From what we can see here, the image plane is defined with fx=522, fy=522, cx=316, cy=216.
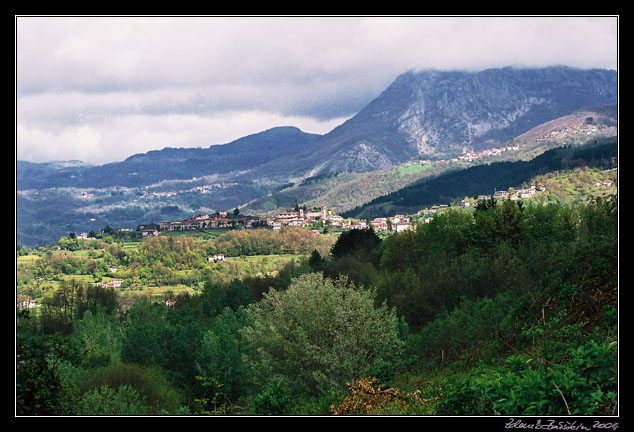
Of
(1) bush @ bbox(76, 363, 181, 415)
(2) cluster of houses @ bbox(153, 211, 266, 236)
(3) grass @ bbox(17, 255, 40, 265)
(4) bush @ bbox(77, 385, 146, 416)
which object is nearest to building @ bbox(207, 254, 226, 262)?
(2) cluster of houses @ bbox(153, 211, 266, 236)

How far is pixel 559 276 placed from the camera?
1099 cm

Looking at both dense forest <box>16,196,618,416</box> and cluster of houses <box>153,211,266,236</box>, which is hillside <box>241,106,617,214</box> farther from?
dense forest <box>16,196,618,416</box>

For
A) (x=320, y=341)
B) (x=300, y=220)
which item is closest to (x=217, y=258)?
(x=300, y=220)

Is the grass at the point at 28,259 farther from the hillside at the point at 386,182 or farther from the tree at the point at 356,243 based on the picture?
the hillside at the point at 386,182

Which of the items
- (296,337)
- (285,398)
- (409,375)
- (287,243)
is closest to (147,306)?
(287,243)

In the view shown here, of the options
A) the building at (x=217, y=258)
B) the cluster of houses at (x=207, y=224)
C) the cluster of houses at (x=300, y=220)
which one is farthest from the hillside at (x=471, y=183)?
the building at (x=217, y=258)

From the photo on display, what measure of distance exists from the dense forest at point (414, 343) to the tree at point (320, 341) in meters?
0.05

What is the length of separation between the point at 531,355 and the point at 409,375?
15.9 feet

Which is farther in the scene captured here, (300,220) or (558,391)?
(300,220)

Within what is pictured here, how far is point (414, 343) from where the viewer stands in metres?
16.5
